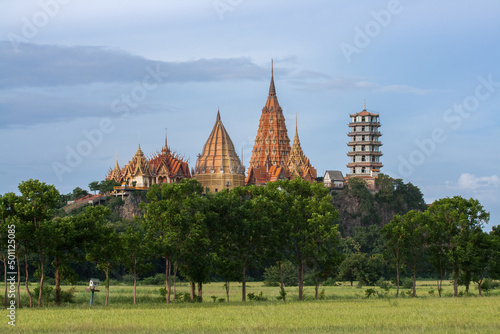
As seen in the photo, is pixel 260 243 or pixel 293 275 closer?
pixel 260 243

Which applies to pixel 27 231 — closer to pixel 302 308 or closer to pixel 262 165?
pixel 302 308

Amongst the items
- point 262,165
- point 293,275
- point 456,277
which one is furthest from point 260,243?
point 262,165

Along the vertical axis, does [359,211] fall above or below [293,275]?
above

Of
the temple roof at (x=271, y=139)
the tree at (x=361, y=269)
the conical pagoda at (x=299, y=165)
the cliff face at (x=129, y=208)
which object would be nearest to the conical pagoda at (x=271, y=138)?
the temple roof at (x=271, y=139)

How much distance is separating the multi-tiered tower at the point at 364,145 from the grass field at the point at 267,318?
12096cm

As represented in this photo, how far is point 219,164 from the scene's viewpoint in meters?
158

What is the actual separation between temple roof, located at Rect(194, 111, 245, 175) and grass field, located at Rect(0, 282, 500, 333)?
94.9 meters

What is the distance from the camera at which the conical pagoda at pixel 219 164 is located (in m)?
157

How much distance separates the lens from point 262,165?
594ft

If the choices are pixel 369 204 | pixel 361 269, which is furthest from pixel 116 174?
pixel 361 269

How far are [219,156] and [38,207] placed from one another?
101 metres

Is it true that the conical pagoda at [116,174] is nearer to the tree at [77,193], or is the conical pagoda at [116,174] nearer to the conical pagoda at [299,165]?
the tree at [77,193]

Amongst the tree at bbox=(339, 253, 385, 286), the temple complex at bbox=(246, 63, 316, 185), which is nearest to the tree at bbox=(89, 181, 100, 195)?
the temple complex at bbox=(246, 63, 316, 185)

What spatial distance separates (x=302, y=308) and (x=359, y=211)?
111 m
